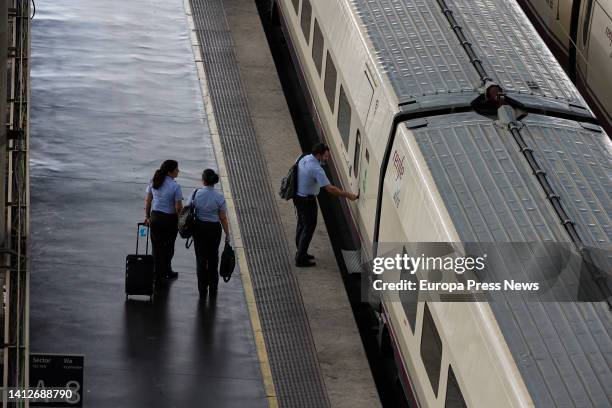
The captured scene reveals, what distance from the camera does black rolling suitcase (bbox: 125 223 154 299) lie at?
1648 cm

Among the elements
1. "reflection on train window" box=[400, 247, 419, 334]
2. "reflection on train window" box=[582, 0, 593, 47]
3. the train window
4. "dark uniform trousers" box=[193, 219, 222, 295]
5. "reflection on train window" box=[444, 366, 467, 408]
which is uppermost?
"reflection on train window" box=[582, 0, 593, 47]

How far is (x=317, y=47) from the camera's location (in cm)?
2031

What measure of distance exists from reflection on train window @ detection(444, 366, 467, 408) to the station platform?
246cm

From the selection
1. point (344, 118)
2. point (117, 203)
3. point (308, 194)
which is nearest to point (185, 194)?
point (117, 203)

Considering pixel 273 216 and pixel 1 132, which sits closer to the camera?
pixel 1 132

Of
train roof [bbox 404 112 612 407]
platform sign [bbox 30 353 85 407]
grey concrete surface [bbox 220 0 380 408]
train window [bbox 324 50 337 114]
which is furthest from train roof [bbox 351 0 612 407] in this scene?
platform sign [bbox 30 353 85 407]

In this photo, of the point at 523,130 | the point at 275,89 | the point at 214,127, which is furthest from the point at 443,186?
the point at 275,89

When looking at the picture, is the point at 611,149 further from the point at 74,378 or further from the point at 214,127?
the point at 214,127

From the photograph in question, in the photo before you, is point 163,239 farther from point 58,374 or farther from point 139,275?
point 58,374

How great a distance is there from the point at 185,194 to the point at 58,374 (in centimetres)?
602

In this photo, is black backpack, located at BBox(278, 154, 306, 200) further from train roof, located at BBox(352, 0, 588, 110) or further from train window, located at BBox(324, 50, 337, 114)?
train roof, located at BBox(352, 0, 588, 110)

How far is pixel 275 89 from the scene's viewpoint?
75.8 ft

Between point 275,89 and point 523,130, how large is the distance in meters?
9.24

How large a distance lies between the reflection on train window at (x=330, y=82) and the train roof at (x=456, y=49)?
1.38 meters
